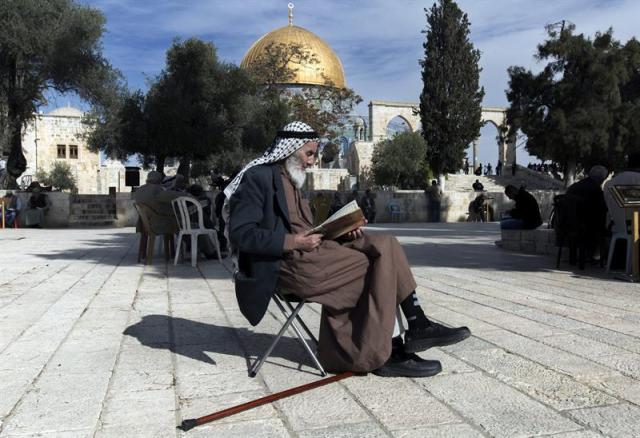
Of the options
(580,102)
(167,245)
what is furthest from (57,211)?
(580,102)

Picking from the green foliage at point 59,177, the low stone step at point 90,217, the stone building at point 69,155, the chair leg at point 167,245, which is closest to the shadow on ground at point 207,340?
the chair leg at point 167,245

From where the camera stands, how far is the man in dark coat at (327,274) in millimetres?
2619

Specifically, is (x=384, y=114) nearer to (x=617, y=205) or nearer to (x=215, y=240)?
(x=215, y=240)

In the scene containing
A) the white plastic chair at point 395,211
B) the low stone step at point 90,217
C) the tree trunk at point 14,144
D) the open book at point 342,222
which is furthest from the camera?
the white plastic chair at point 395,211

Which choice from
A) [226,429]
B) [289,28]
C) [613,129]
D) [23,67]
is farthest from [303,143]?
[289,28]

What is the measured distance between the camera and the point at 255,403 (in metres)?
2.30

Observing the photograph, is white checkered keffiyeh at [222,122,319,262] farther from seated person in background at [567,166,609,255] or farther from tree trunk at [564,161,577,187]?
tree trunk at [564,161,577,187]

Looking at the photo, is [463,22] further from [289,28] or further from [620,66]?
[289,28]

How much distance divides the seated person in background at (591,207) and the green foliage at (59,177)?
46.7 meters

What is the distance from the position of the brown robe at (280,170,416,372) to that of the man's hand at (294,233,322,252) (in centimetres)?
4

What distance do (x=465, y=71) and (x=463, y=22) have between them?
2733mm

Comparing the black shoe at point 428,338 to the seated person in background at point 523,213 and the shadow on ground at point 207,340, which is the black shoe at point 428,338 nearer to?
the shadow on ground at point 207,340

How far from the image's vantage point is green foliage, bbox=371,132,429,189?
4441 cm

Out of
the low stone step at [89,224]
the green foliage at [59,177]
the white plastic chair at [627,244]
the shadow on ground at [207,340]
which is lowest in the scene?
the low stone step at [89,224]
